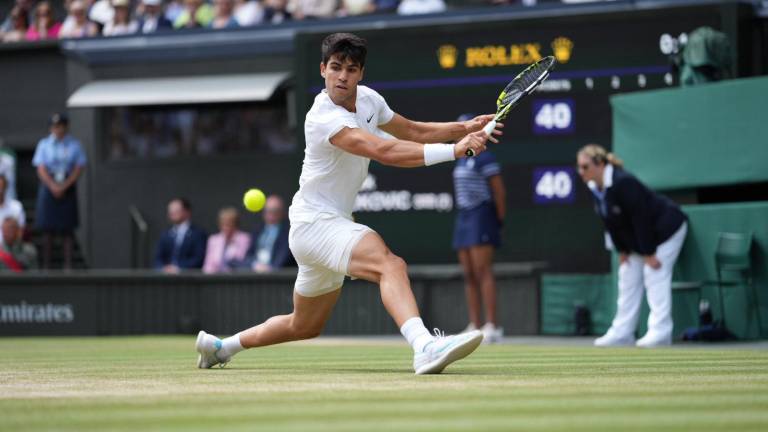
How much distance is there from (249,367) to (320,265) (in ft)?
4.38

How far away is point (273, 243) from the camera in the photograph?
1866 centimetres

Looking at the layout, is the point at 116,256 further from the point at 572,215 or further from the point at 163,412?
the point at 163,412

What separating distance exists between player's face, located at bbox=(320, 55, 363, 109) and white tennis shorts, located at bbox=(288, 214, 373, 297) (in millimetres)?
697

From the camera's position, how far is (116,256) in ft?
70.0

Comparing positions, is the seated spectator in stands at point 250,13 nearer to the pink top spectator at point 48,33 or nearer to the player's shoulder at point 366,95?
the pink top spectator at point 48,33

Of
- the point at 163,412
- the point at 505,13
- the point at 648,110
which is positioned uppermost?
the point at 505,13

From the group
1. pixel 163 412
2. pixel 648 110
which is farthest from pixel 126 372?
pixel 648 110

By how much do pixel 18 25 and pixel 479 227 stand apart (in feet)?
34.9

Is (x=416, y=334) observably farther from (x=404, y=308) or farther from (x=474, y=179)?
(x=474, y=179)

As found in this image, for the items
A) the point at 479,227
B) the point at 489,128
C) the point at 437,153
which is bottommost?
the point at 479,227

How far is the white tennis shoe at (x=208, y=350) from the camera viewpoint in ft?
29.7

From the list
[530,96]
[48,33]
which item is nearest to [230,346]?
[530,96]

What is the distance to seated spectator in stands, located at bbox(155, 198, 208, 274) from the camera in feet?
63.7

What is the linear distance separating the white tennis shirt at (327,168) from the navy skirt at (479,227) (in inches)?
259
